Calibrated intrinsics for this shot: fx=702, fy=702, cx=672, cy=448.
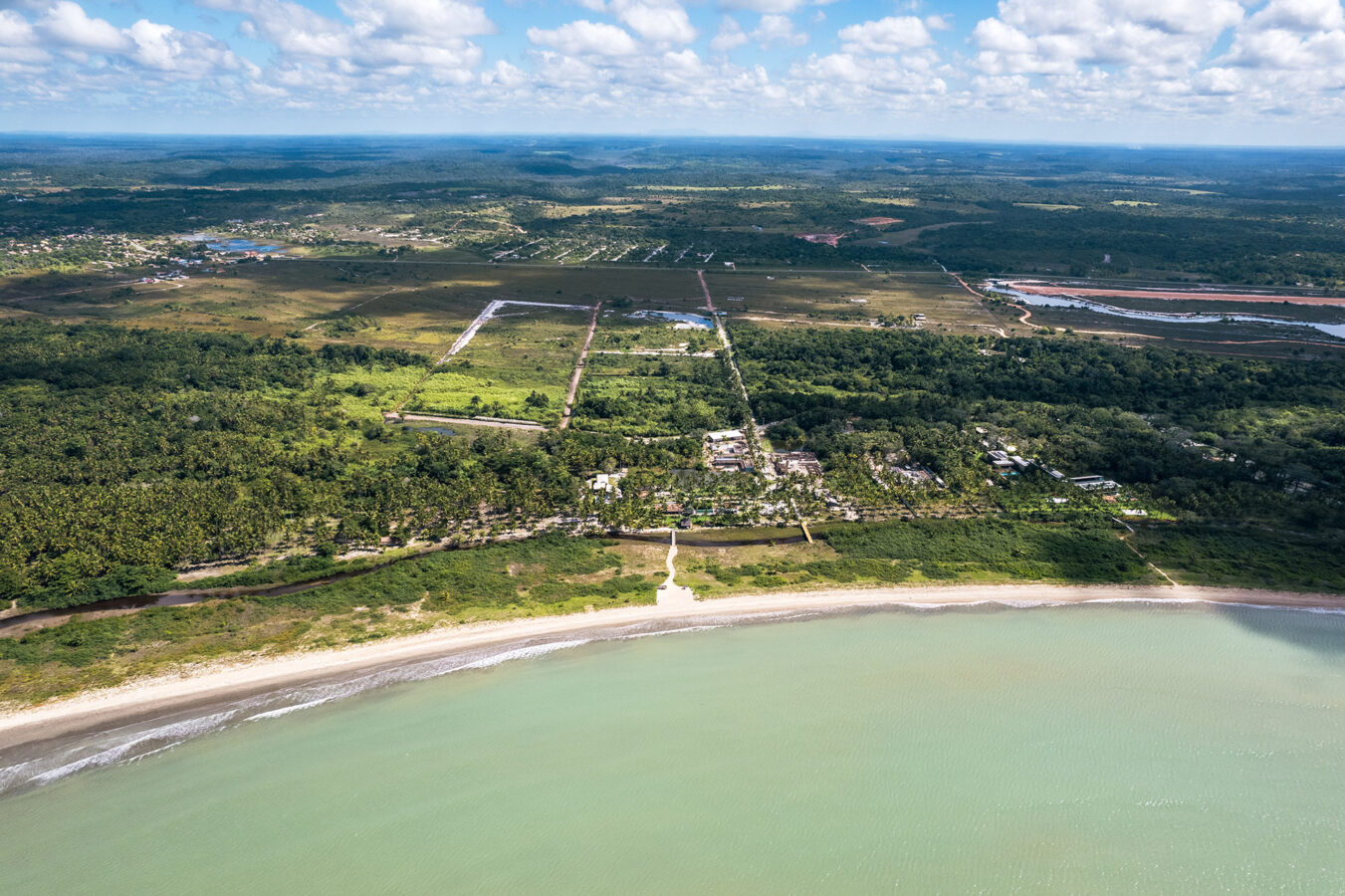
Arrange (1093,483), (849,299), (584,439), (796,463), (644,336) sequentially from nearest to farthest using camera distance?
(1093,483)
(796,463)
(584,439)
(644,336)
(849,299)

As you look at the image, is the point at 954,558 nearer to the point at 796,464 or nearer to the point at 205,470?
the point at 796,464

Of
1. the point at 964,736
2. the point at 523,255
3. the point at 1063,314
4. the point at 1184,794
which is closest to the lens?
the point at 1184,794

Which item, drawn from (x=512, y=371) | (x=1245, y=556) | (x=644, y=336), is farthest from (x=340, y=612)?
(x=644, y=336)

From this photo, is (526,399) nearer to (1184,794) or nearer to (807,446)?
(807,446)

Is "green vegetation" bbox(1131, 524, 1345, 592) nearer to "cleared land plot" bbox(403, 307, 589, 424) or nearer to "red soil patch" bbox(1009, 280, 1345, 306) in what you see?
"cleared land plot" bbox(403, 307, 589, 424)

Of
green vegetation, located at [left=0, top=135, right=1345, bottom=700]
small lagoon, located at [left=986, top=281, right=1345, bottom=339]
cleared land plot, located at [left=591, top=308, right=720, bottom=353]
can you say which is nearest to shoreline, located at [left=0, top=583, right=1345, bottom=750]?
green vegetation, located at [left=0, top=135, right=1345, bottom=700]

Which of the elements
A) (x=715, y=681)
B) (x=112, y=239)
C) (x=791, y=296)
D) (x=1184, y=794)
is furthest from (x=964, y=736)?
(x=112, y=239)

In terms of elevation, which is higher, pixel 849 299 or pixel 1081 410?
pixel 849 299

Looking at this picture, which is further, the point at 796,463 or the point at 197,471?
the point at 796,463
